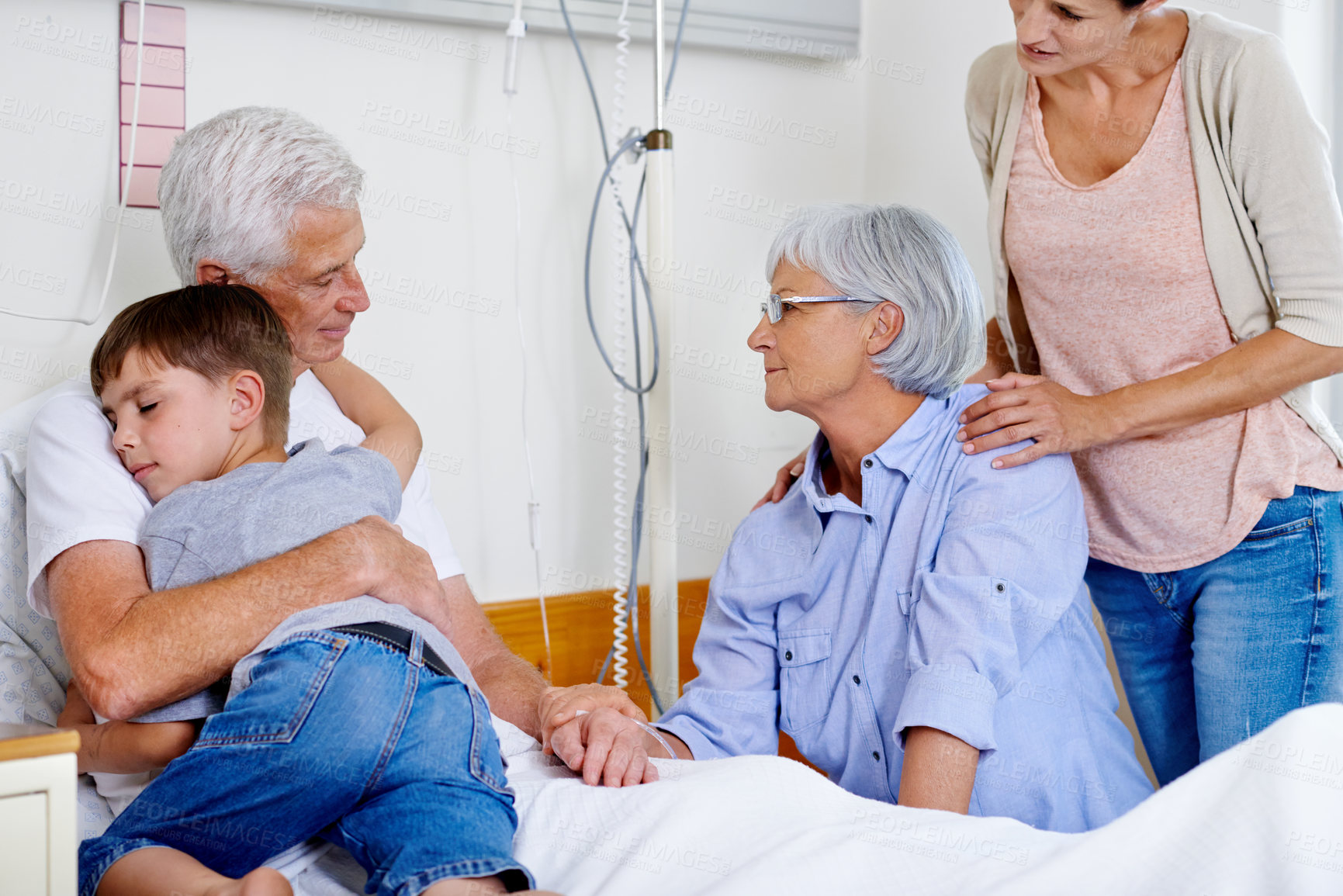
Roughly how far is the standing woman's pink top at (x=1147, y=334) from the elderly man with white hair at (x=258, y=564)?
2.61ft

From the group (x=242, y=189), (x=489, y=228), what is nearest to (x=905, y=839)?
(x=242, y=189)

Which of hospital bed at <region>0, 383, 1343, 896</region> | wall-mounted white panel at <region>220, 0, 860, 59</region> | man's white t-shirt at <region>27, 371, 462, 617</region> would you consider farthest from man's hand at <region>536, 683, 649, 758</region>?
wall-mounted white panel at <region>220, 0, 860, 59</region>

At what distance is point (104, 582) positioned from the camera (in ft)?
3.76

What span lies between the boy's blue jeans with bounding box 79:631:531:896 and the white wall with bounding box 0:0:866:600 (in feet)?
3.24

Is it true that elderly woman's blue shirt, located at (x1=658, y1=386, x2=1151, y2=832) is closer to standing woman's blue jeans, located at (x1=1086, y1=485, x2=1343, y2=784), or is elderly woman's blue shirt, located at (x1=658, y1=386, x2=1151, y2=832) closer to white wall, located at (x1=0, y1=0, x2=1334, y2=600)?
standing woman's blue jeans, located at (x1=1086, y1=485, x2=1343, y2=784)

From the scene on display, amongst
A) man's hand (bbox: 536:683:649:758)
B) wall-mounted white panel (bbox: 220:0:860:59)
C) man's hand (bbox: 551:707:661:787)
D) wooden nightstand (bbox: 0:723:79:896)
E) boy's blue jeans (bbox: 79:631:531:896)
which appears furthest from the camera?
wall-mounted white panel (bbox: 220:0:860:59)

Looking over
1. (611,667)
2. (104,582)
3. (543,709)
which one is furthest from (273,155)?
(611,667)

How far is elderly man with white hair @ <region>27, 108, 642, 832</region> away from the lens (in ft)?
3.61

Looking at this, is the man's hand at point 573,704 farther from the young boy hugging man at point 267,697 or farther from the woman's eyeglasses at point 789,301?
the woman's eyeglasses at point 789,301

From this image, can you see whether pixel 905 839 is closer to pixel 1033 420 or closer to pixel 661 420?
pixel 1033 420

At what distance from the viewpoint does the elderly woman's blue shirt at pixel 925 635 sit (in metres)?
1.32

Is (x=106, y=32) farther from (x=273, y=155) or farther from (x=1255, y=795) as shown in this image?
(x=1255, y=795)

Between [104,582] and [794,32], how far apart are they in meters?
1.84

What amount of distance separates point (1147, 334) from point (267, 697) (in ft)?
4.14
